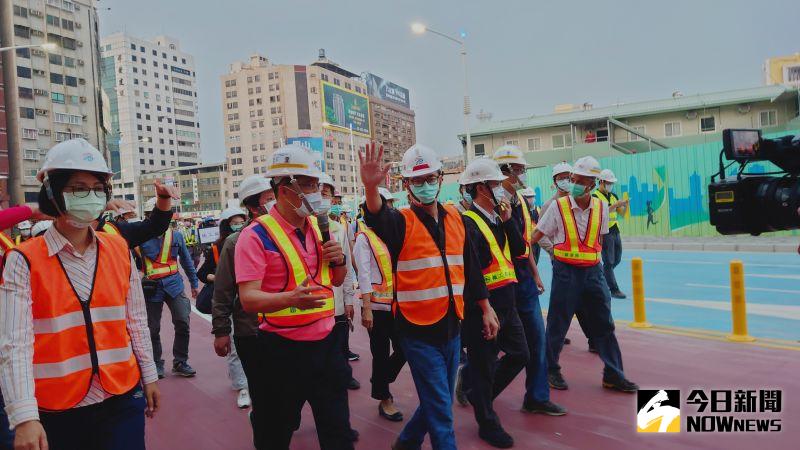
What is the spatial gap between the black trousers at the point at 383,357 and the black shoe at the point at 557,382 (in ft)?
4.60

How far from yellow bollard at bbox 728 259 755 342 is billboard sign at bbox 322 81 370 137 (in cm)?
7802

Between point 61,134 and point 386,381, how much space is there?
2805 inches

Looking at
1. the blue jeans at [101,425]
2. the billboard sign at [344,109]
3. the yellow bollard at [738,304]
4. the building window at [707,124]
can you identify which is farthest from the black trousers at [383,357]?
the billboard sign at [344,109]

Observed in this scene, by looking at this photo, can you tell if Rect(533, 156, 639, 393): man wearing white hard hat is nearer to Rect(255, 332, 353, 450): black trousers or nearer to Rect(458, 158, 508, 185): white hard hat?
Rect(458, 158, 508, 185): white hard hat

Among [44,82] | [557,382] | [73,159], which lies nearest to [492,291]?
[557,382]

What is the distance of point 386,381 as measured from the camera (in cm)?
484

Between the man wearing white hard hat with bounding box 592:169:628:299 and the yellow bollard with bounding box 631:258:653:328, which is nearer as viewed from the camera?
the yellow bollard with bounding box 631:258:653:328

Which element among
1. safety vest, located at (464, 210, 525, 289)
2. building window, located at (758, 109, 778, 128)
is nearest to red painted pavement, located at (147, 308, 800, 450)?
safety vest, located at (464, 210, 525, 289)

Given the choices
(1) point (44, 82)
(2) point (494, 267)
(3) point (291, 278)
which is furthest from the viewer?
(1) point (44, 82)

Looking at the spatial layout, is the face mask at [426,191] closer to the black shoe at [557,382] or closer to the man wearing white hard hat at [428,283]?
the man wearing white hard hat at [428,283]

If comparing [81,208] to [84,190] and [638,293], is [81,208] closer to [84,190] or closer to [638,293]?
[84,190]

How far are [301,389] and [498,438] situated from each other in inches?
67.5

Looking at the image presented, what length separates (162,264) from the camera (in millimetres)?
6559

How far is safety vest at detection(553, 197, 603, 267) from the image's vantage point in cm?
495
